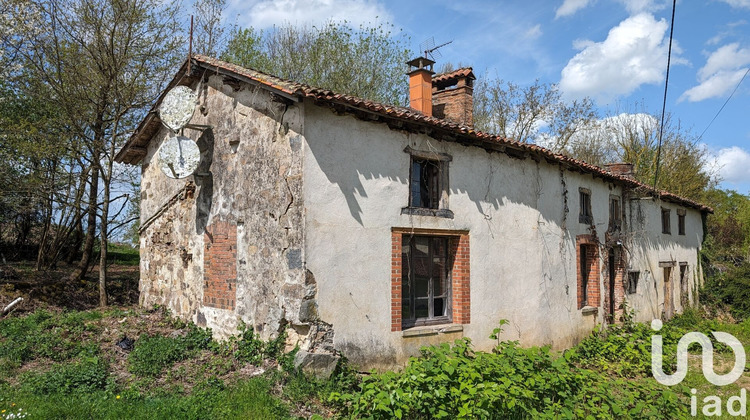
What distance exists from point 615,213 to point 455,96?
589 centimetres

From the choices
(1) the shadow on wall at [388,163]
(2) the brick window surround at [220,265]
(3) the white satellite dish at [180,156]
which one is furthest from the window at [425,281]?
(3) the white satellite dish at [180,156]

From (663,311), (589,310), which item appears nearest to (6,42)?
(589,310)

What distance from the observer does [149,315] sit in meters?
10.4

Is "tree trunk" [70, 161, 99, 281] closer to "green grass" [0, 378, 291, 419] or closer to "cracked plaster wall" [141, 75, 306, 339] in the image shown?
"cracked plaster wall" [141, 75, 306, 339]

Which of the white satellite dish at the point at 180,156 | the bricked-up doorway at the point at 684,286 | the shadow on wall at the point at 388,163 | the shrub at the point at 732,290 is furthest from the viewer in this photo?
the bricked-up doorway at the point at 684,286

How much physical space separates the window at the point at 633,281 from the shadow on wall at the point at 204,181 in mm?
12084

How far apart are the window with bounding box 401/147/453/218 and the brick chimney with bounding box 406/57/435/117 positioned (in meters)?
4.14

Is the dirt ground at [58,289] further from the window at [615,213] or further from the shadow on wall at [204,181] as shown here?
the window at [615,213]

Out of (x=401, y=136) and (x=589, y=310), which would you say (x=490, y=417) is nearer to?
(x=401, y=136)

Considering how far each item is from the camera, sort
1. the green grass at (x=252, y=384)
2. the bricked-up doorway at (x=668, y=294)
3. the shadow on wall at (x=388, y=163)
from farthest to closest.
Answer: the bricked-up doorway at (x=668, y=294)
the shadow on wall at (x=388, y=163)
the green grass at (x=252, y=384)

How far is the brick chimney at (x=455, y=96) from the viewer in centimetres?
1347

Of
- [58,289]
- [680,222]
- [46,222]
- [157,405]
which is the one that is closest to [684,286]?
[680,222]

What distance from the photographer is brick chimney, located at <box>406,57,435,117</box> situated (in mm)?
13008

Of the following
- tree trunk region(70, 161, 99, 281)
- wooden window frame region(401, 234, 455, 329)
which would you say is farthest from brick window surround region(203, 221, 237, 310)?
tree trunk region(70, 161, 99, 281)
